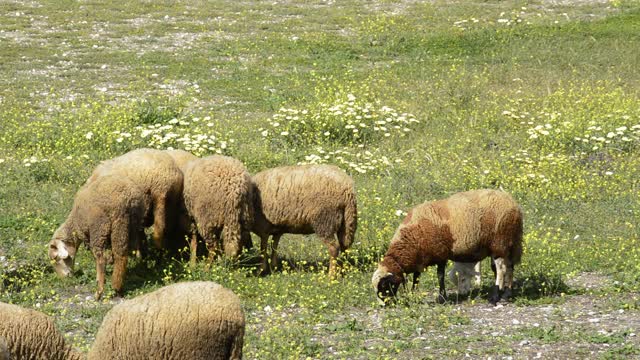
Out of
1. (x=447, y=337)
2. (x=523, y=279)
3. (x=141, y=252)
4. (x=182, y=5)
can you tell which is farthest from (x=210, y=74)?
(x=447, y=337)

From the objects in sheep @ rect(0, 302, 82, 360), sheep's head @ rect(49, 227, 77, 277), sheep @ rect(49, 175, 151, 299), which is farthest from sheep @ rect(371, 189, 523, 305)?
sheep @ rect(0, 302, 82, 360)

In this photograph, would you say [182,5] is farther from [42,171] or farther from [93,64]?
[42,171]

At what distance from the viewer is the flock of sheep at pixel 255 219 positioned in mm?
13352

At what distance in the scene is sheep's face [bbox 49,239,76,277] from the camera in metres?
14.4

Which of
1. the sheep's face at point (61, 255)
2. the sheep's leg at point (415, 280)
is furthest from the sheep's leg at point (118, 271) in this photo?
the sheep's leg at point (415, 280)

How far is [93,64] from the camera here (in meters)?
26.0

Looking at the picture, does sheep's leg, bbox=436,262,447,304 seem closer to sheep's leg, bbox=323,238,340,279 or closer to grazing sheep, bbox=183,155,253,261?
sheep's leg, bbox=323,238,340,279

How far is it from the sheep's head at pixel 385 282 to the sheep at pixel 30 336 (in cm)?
450

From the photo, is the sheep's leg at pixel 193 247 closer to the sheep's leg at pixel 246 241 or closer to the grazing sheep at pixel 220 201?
the grazing sheep at pixel 220 201

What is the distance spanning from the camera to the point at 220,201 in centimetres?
1441

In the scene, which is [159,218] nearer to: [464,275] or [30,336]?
[464,275]

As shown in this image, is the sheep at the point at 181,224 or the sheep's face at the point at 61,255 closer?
the sheep's face at the point at 61,255

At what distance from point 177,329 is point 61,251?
511 centimetres

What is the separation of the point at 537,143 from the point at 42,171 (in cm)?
930
